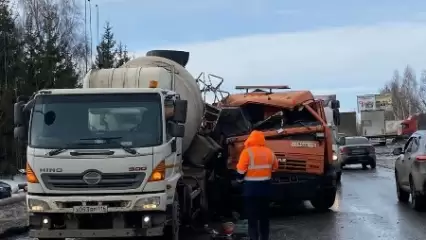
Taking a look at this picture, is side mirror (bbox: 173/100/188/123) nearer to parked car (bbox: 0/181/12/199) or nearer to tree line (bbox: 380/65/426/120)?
parked car (bbox: 0/181/12/199)

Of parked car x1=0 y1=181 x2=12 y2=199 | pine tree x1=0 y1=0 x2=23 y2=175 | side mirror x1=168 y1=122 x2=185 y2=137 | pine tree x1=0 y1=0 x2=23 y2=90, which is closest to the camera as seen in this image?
side mirror x1=168 y1=122 x2=185 y2=137

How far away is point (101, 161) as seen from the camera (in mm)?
9422

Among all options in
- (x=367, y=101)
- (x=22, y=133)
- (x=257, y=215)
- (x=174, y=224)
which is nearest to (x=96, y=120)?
(x=22, y=133)

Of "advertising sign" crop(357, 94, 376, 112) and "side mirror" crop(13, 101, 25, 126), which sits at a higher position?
"side mirror" crop(13, 101, 25, 126)

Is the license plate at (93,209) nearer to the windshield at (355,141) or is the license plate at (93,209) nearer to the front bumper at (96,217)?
the front bumper at (96,217)

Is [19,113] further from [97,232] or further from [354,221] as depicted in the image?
[354,221]

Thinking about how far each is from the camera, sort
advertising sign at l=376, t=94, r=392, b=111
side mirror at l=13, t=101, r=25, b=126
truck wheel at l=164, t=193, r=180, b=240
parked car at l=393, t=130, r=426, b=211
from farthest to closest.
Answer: advertising sign at l=376, t=94, r=392, b=111 < parked car at l=393, t=130, r=426, b=211 < truck wheel at l=164, t=193, r=180, b=240 < side mirror at l=13, t=101, r=25, b=126

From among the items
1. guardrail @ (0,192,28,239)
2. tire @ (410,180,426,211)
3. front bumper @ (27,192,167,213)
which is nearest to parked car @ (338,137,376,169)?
guardrail @ (0,192,28,239)

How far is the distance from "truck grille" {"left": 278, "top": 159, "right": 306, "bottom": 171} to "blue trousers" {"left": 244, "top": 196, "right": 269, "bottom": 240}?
11.8 feet

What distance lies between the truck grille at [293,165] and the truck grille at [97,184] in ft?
16.8

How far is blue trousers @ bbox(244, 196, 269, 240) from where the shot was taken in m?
10.5

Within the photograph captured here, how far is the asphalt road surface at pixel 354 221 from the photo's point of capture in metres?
11.7

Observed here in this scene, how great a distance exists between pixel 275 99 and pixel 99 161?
6.36m

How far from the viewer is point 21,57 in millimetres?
43188
